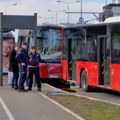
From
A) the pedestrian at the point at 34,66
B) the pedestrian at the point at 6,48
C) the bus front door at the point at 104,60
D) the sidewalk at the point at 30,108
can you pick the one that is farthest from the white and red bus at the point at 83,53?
the pedestrian at the point at 6,48

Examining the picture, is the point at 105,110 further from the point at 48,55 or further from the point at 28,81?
the point at 48,55

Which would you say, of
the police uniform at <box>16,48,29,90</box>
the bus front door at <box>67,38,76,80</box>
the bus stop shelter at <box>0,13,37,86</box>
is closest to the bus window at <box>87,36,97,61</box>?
the bus front door at <box>67,38,76,80</box>

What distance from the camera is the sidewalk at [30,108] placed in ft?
42.3

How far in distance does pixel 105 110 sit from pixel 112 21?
6526mm

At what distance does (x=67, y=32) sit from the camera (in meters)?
25.5

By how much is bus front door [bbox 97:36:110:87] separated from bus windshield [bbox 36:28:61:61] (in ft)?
20.8

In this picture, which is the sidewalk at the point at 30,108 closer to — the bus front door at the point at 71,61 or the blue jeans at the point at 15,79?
the blue jeans at the point at 15,79

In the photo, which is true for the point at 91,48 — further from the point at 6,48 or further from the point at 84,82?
the point at 6,48

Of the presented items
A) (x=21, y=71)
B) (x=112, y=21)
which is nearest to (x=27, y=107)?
(x=21, y=71)

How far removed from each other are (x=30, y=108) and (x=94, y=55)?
7288mm

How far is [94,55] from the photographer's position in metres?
21.4

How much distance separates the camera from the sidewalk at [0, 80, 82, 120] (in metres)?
12.9

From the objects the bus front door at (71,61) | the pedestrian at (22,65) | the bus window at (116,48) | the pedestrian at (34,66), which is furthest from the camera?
the bus front door at (71,61)

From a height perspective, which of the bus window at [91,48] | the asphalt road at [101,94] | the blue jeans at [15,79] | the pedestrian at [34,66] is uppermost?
the bus window at [91,48]
